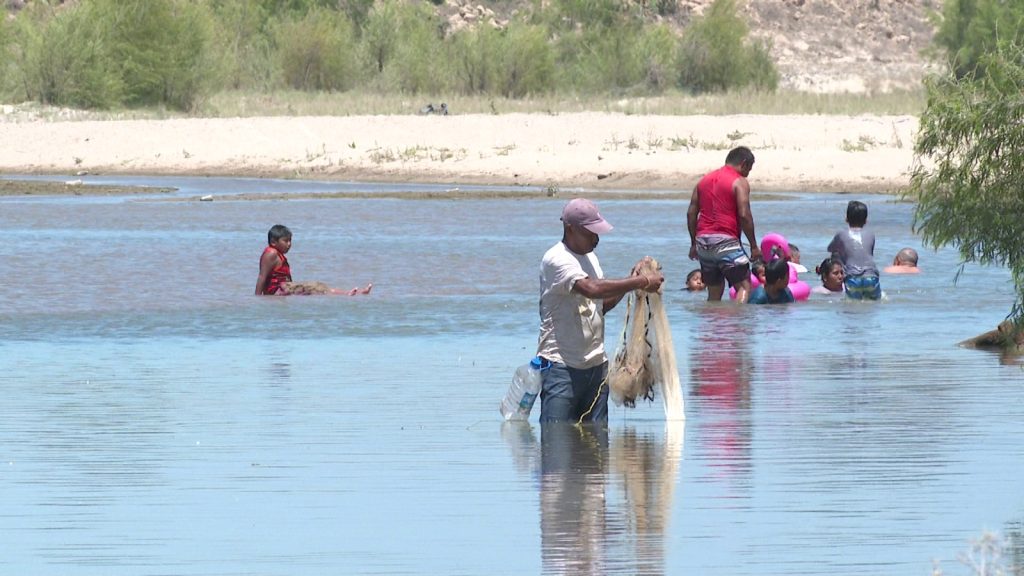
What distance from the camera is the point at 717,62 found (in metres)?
64.8

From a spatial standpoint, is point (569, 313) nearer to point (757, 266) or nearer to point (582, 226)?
point (582, 226)

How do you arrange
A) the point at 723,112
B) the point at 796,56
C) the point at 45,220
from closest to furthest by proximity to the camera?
the point at 45,220, the point at 723,112, the point at 796,56

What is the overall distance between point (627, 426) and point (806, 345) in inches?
158

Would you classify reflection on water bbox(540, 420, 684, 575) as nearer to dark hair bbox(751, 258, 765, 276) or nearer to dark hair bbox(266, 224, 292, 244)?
dark hair bbox(751, 258, 765, 276)

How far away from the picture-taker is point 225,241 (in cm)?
2594

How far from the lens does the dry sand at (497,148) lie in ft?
124

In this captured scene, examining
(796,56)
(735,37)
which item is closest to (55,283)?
(735,37)

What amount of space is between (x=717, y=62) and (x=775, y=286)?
48.0m

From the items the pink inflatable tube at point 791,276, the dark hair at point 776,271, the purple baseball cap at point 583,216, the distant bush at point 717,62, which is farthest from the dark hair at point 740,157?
the distant bush at point 717,62

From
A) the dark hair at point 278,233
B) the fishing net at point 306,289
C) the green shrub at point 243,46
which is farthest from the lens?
the green shrub at point 243,46

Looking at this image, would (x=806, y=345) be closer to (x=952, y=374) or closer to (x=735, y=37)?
(x=952, y=374)

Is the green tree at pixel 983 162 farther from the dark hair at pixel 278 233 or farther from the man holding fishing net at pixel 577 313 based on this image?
the dark hair at pixel 278 233

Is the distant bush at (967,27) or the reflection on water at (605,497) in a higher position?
the distant bush at (967,27)

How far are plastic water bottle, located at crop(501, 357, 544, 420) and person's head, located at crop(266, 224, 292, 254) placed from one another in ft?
25.5
